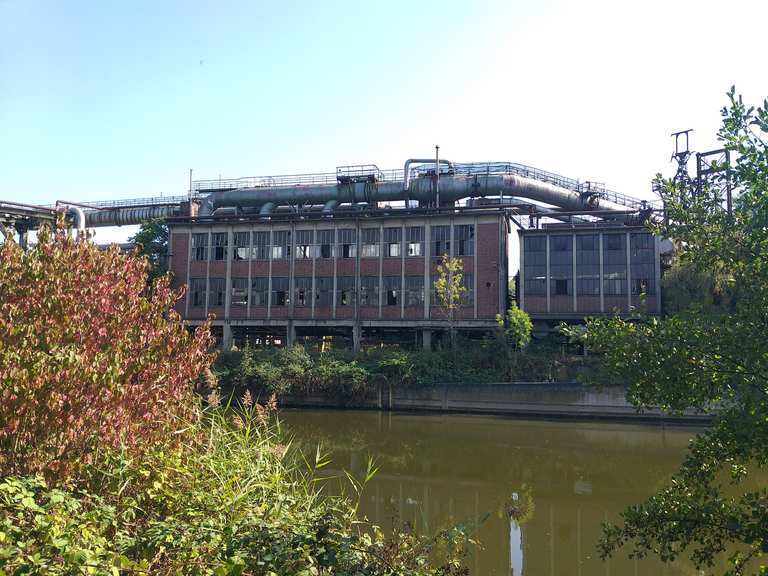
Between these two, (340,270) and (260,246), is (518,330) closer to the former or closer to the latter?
(340,270)

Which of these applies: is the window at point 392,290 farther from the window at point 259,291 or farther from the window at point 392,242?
the window at point 259,291

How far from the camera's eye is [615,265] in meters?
34.0

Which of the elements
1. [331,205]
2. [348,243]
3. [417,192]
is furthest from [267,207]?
[417,192]

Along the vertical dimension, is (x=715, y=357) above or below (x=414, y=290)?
below

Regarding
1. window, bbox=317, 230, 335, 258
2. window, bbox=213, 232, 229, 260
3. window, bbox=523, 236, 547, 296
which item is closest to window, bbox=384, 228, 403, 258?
window, bbox=317, 230, 335, 258

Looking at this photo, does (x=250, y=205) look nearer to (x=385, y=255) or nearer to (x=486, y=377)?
(x=385, y=255)

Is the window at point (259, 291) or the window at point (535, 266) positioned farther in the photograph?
the window at point (259, 291)

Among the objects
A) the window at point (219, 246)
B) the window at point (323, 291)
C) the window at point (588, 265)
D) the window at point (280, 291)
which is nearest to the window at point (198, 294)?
the window at point (219, 246)

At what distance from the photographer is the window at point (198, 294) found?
39.1 m

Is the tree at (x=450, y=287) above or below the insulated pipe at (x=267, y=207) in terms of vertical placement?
below

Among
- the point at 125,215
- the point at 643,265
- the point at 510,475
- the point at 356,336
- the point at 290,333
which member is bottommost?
the point at 510,475

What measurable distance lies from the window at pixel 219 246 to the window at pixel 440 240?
1430cm

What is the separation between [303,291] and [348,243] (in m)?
4.33

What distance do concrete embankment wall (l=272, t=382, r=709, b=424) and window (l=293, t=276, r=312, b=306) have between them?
7931 mm
